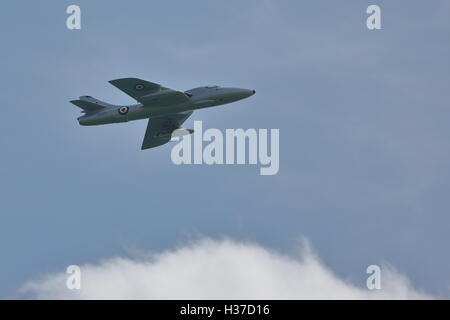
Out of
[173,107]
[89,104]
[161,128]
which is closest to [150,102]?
[173,107]

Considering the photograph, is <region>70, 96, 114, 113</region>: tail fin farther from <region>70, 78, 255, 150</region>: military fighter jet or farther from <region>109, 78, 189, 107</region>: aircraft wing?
<region>109, 78, 189, 107</region>: aircraft wing

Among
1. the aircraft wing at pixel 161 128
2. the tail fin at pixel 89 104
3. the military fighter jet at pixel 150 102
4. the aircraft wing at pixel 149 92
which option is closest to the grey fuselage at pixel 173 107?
the military fighter jet at pixel 150 102

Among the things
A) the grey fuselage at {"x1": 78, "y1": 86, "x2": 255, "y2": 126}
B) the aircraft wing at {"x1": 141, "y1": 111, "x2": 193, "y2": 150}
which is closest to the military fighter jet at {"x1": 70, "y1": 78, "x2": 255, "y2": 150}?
the grey fuselage at {"x1": 78, "y1": 86, "x2": 255, "y2": 126}

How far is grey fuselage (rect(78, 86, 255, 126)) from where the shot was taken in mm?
83188

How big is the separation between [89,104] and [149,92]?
22.4ft

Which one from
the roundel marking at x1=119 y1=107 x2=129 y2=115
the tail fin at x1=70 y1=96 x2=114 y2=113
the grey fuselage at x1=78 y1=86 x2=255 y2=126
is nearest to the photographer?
the grey fuselage at x1=78 y1=86 x2=255 y2=126

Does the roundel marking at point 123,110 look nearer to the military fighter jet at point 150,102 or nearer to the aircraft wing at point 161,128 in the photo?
the military fighter jet at point 150,102

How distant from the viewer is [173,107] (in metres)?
84.3

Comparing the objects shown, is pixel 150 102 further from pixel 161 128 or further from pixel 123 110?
pixel 161 128

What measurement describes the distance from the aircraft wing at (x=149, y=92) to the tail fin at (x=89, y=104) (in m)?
4.02

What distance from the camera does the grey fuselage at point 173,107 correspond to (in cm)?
8319
